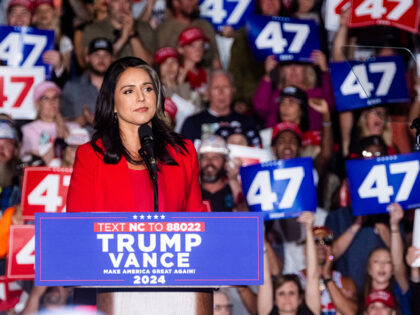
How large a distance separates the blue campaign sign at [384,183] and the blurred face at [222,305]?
3.34ft

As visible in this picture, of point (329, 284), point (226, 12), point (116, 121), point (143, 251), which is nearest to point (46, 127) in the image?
point (226, 12)

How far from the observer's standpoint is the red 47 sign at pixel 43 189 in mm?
5348

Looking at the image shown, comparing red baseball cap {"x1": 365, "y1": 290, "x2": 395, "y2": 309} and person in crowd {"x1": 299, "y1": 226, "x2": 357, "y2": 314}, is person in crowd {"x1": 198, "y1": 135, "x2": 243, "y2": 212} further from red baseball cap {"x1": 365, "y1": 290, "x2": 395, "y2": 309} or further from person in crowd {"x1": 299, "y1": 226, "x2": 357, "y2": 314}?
red baseball cap {"x1": 365, "y1": 290, "x2": 395, "y2": 309}

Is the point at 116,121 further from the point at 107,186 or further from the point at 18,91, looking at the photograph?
the point at 18,91

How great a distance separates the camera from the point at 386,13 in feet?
19.3

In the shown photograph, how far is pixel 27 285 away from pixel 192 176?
2.77 m

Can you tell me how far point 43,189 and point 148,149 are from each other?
275 centimetres

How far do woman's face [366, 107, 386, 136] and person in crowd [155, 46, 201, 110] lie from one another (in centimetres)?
125

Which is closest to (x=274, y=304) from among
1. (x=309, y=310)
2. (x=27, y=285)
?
(x=309, y=310)

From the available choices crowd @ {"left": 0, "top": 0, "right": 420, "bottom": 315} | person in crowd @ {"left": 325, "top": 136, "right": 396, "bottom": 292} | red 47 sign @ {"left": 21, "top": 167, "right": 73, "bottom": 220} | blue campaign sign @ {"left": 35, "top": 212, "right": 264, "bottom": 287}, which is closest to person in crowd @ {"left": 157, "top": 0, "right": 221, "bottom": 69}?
crowd @ {"left": 0, "top": 0, "right": 420, "bottom": 315}

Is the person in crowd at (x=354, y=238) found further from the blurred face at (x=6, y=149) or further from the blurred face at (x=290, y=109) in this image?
the blurred face at (x=6, y=149)

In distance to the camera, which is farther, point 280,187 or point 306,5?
point 306,5

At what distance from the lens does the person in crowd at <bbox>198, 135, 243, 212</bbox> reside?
219 inches

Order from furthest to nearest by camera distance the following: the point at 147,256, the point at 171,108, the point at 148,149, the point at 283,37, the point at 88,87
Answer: the point at 283,37 → the point at 88,87 → the point at 171,108 → the point at 148,149 → the point at 147,256
